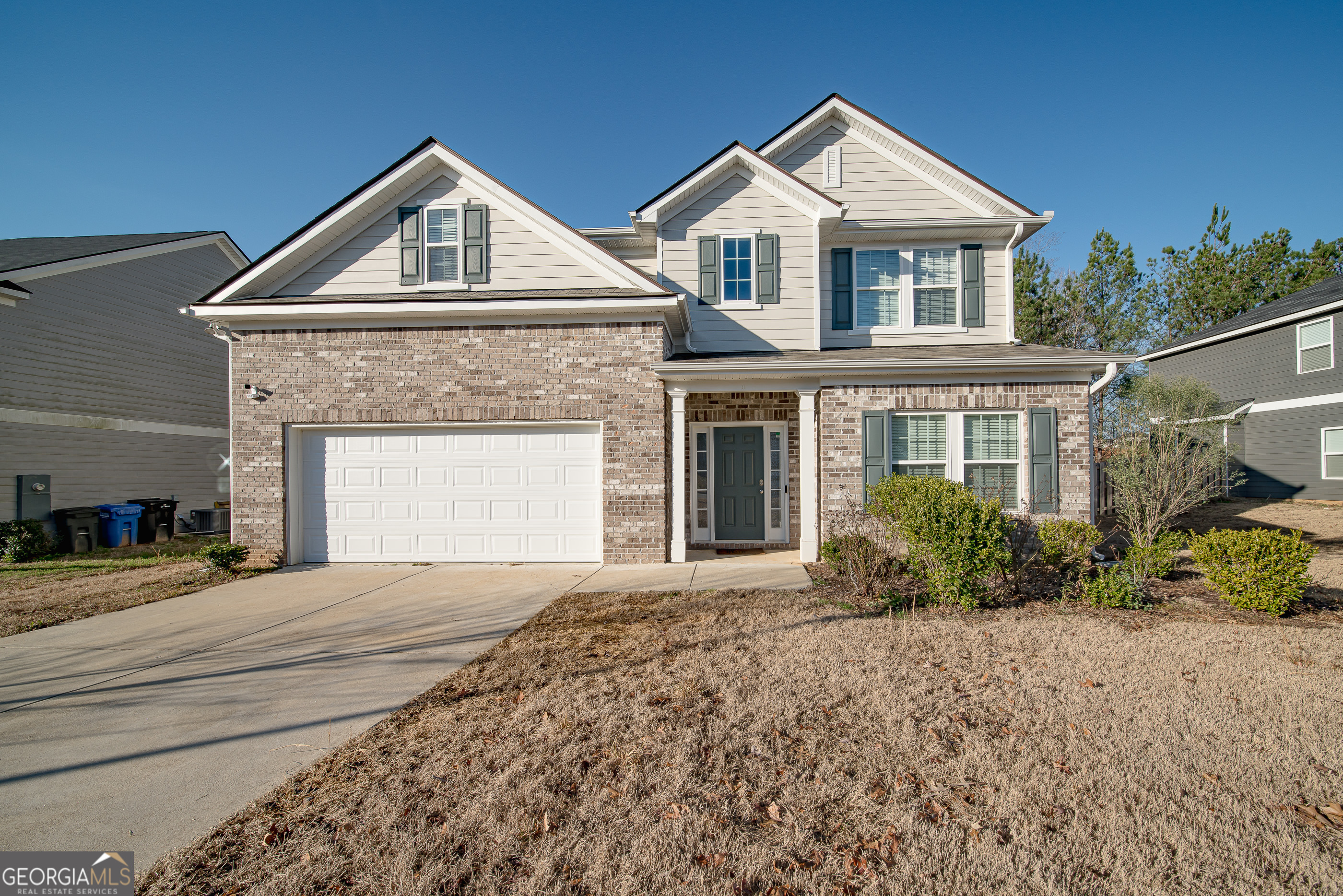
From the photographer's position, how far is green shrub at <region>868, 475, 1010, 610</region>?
613 cm

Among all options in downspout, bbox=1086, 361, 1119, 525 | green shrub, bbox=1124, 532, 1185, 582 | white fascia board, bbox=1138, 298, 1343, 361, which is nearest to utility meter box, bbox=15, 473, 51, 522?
green shrub, bbox=1124, 532, 1185, 582

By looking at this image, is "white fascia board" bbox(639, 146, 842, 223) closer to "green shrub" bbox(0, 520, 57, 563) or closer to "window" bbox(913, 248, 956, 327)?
"window" bbox(913, 248, 956, 327)

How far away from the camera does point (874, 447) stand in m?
9.23

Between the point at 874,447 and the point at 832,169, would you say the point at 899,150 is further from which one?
the point at 874,447

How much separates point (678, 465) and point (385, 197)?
6.42m

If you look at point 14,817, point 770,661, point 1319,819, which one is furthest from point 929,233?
point 14,817

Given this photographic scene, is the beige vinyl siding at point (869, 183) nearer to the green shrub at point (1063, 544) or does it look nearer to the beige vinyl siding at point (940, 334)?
the beige vinyl siding at point (940, 334)

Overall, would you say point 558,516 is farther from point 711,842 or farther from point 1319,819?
point 1319,819

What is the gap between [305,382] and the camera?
9617 millimetres

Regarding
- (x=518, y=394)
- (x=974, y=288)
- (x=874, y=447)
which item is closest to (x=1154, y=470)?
(x=974, y=288)

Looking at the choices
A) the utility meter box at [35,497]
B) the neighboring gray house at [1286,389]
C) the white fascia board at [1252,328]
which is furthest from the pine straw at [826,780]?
the neighboring gray house at [1286,389]

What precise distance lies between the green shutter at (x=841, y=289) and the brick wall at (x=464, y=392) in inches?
144

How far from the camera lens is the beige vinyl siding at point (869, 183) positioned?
11.6 m

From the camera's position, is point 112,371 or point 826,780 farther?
point 112,371
